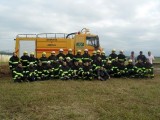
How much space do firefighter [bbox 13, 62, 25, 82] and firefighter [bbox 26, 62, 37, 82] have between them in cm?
31

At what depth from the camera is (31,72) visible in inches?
666

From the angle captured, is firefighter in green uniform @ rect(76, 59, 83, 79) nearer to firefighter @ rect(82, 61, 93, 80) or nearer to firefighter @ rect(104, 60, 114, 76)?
firefighter @ rect(82, 61, 93, 80)

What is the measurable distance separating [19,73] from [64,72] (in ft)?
8.23

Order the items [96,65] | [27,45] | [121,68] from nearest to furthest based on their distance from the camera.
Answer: [96,65]
[121,68]
[27,45]

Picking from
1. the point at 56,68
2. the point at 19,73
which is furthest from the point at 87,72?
A: the point at 19,73

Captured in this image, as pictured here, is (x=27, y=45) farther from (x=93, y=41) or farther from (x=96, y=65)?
(x=96, y=65)

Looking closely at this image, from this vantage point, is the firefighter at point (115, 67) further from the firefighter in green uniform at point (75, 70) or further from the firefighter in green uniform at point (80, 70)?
the firefighter in green uniform at point (75, 70)

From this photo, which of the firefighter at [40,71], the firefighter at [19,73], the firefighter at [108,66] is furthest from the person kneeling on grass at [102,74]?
the firefighter at [19,73]

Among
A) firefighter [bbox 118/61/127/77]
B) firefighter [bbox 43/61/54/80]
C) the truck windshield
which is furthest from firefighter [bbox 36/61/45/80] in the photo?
the truck windshield

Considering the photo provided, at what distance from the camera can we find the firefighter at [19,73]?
1633 centimetres

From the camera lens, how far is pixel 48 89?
45.2ft

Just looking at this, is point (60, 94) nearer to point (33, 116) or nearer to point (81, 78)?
point (33, 116)

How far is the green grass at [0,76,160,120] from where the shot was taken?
30.8ft

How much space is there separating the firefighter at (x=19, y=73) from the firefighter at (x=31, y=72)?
0.31 metres
